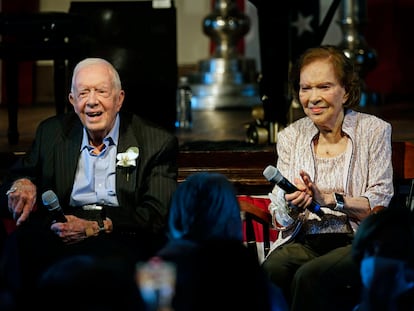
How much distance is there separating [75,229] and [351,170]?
3.14ft

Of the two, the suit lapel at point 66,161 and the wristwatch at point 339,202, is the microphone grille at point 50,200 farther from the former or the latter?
the wristwatch at point 339,202

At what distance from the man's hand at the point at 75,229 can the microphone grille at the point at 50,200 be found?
0.37 feet

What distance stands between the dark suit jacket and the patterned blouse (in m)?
0.39

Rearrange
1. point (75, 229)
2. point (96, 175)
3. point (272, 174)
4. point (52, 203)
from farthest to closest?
point (96, 175), point (75, 229), point (52, 203), point (272, 174)

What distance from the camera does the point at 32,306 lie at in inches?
105

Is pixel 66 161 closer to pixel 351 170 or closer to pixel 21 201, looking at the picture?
pixel 21 201

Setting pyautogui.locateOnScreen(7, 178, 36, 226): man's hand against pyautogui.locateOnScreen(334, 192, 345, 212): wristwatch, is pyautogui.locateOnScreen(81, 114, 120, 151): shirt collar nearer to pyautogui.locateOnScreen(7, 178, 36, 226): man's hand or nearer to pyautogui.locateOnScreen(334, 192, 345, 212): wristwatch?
pyautogui.locateOnScreen(7, 178, 36, 226): man's hand

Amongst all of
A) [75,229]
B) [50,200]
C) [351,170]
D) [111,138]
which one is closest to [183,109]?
[111,138]

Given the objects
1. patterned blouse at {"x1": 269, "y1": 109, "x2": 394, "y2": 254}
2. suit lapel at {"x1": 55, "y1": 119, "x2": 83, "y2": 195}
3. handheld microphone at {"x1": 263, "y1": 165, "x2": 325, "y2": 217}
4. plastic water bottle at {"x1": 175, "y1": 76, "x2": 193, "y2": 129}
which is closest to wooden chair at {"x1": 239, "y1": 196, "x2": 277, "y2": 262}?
patterned blouse at {"x1": 269, "y1": 109, "x2": 394, "y2": 254}

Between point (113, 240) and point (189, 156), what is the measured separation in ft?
4.10

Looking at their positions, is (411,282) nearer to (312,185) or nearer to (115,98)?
(312,185)

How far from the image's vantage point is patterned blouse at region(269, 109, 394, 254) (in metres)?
4.39

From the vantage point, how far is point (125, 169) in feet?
14.6

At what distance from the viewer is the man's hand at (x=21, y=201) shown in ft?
14.2
